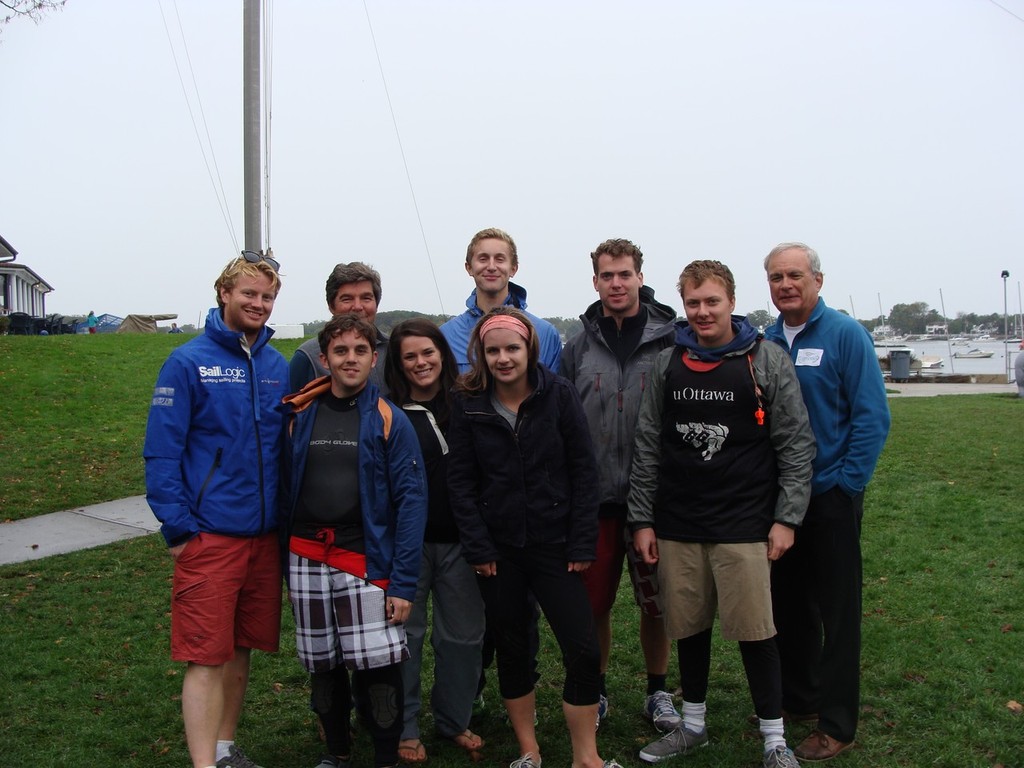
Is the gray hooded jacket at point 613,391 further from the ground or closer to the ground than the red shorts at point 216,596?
further from the ground

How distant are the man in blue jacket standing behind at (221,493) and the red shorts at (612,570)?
1.43 meters

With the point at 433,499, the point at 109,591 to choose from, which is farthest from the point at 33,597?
the point at 433,499

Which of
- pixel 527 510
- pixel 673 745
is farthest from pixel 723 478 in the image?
pixel 673 745

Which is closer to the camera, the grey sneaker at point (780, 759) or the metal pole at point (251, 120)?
the grey sneaker at point (780, 759)

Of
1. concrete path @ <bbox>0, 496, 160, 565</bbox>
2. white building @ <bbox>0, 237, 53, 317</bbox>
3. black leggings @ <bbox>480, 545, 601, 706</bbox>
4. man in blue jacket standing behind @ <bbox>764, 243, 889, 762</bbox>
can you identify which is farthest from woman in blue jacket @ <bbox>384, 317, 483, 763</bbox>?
white building @ <bbox>0, 237, 53, 317</bbox>

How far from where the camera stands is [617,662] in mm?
5152

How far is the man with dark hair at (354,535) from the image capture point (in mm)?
3584

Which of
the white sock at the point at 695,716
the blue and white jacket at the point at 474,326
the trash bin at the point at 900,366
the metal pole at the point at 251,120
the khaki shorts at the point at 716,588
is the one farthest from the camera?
the trash bin at the point at 900,366

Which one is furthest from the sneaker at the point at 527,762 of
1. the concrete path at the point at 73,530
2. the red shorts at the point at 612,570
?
the concrete path at the point at 73,530

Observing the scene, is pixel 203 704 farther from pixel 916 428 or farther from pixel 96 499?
pixel 916 428

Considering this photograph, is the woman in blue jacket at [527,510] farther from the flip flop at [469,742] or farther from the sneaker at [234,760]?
the sneaker at [234,760]

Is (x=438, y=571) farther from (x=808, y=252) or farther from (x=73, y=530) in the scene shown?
(x=73, y=530)

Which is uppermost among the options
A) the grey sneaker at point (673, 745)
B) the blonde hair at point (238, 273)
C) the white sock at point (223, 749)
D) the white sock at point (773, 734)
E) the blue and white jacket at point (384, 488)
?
the blonde hair at point (238, 273)

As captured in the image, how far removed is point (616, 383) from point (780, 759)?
1.76 meters
